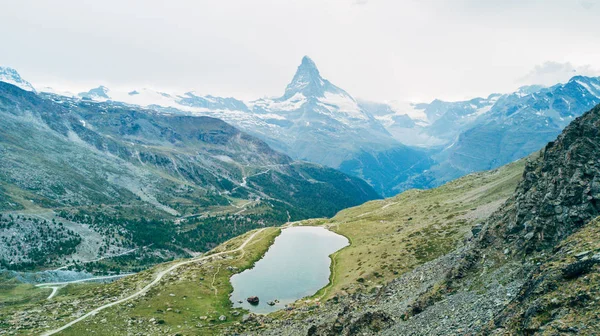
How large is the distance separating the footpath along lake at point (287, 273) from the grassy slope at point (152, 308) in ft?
16.8

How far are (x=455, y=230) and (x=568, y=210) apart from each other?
52.6 meters

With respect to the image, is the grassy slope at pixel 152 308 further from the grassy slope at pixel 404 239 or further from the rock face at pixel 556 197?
the rock face at pixel 556 197

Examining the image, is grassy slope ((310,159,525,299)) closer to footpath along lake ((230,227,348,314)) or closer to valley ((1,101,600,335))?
valley ((1,101,600,335))

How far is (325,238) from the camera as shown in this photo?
492 ft

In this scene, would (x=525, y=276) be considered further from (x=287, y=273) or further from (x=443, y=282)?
(x=287, y=273)

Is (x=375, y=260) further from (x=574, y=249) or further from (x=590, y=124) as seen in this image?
(x=574, y=249)

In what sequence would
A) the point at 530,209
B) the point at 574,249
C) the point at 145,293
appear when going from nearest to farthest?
1. the point at 574,249
2. the point at 530,209
3. the point at 145,293

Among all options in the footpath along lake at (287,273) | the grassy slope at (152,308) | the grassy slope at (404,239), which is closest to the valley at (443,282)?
the grassy slope at (152,308)

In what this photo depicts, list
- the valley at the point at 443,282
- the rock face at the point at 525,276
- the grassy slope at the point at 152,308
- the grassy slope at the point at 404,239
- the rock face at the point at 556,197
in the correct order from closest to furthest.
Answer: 1. the rock face at the point at 525,276
2. the valley at the point at 443,282
3. the rock face at the point at 556,197
4. the grassy slope at the point at 152,308
5. the grassy slope at the point at 404,239

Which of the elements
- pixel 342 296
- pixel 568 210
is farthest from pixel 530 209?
pixel 342 296

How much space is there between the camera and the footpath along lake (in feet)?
292

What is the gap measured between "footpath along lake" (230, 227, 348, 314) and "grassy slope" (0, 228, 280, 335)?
16.8 feet

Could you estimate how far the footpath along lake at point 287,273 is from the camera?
88.9m

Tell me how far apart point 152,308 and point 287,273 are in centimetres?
4034
